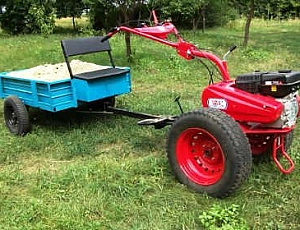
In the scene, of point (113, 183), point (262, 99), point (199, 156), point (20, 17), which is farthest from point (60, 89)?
point (20, 17)

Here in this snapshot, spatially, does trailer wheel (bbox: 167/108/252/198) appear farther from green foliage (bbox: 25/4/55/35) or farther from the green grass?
green foliage (bbox: 25/4/55/35)

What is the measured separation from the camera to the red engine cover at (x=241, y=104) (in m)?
3.45

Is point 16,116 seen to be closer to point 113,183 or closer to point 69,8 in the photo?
point 113,183

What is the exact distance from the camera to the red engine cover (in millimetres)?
3453

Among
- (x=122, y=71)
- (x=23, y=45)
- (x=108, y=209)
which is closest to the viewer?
(x=108, y=209)

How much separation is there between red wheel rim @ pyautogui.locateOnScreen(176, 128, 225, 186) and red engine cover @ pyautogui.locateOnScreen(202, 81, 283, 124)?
0.29 metres

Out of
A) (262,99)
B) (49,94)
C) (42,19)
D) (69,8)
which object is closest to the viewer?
(262,99)

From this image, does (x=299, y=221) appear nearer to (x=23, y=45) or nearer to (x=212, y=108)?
(x=212, y=108)

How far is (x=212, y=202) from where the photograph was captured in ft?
11.6

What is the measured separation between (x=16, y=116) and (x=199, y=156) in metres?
2.57

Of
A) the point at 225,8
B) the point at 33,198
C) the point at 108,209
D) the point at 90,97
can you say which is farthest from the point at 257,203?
the point at 225,8

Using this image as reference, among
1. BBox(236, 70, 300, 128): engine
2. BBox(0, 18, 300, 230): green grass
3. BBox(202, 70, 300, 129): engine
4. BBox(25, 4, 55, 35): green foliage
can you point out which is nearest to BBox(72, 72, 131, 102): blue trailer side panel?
BBox(0, 18, 300, 230): green grass

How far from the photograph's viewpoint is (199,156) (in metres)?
3.81

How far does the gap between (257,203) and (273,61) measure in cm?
712
